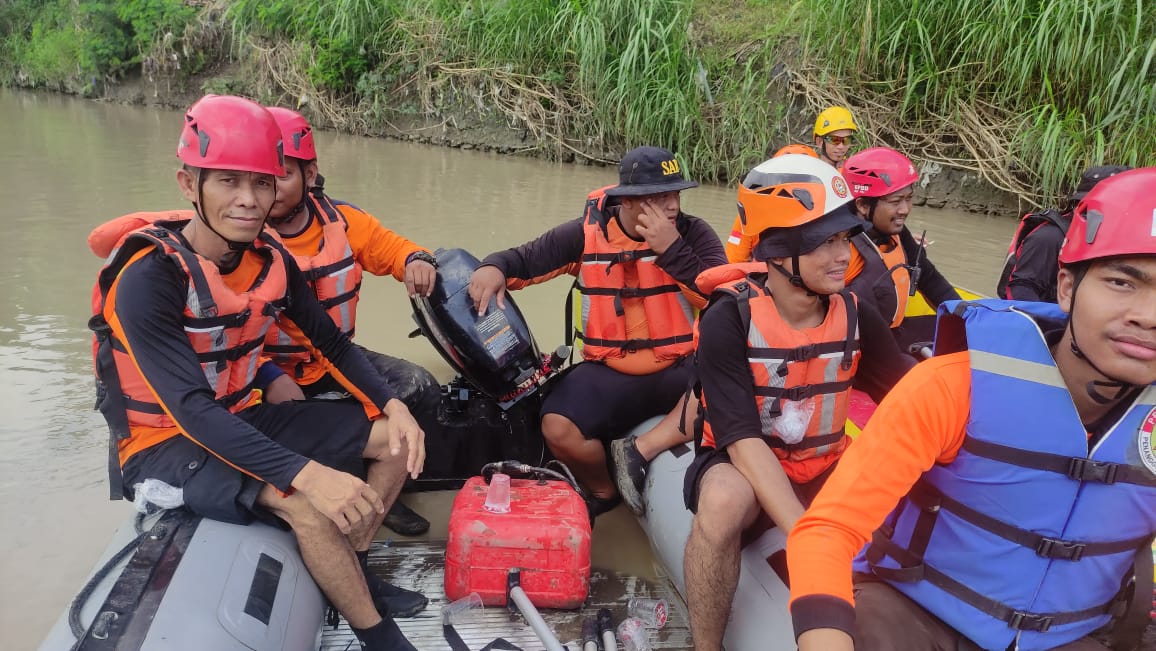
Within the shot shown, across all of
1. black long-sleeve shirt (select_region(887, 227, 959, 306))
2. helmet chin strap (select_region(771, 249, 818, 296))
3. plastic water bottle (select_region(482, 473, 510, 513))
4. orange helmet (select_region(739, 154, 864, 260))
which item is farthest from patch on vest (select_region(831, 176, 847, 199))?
black long-sleeve shirt (select_region(887, 227, 959, 306))

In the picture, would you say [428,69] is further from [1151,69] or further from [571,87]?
[1151,69]

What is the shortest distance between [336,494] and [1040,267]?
298 centimetres

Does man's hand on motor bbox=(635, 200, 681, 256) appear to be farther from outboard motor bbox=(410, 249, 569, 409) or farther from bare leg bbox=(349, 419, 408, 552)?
bare leg bbox=(349, 419, 408, 552)

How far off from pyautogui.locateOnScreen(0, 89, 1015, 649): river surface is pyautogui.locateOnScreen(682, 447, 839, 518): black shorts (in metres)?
0.62

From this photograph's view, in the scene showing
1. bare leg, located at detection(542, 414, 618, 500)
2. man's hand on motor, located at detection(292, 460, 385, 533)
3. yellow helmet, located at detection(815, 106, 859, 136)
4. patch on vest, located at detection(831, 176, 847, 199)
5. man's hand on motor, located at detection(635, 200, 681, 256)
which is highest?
patch on vest, located at detection(831, 176, 847, 199)

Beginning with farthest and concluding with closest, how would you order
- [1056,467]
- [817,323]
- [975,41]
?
[975,41]
[817,323]
[1056,467]

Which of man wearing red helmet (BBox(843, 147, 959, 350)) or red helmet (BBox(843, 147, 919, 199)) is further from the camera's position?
red helmet (BBox(843, 147, 919, 199))

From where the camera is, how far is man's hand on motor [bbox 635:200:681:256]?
112 inches

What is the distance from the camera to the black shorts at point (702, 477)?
7.00 ft

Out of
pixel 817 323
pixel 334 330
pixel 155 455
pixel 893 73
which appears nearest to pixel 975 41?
pixel 893 73

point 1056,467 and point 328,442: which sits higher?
point 1056,467

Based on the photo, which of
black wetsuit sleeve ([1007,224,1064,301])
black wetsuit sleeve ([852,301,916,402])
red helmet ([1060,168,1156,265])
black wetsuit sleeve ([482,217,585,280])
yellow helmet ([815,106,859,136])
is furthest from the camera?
yellow helmet ([815,106,859,136])

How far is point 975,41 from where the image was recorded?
291 inches

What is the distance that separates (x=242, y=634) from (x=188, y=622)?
119 millimetres
